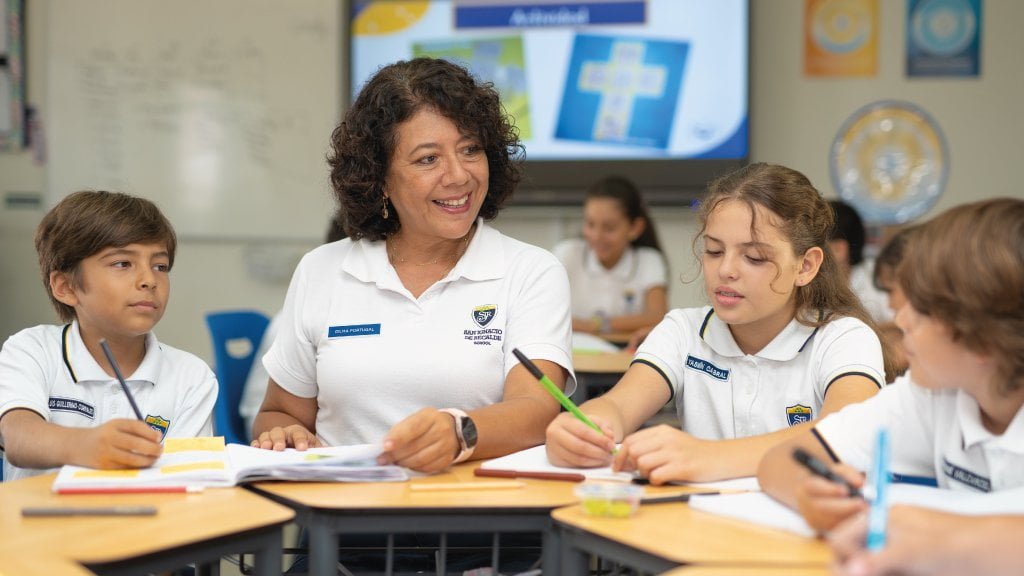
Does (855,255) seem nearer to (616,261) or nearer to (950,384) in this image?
(616,261)

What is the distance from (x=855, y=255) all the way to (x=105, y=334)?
124 inches

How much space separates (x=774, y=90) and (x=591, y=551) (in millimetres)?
4340

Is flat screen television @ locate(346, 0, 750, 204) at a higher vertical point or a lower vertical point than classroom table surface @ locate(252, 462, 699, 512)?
higher

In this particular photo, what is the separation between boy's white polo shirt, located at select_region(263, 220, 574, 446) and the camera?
2.03 metres

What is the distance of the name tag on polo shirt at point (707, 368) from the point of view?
2047 millimetres

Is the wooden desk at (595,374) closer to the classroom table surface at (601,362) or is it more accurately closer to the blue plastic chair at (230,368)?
→ the classroom table surface at (601,362)

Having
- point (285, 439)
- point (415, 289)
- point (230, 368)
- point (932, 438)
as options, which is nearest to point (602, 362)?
point (230, 368)

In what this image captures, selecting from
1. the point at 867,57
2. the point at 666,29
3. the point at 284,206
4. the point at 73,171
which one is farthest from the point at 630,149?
the point at 73,171

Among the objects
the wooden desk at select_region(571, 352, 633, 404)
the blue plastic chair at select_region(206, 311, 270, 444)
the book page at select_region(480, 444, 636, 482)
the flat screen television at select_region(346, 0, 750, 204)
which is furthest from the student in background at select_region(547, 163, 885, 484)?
the flat screen television at select_region(346, 0, 750, 204)

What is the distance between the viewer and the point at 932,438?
1508 millimetres

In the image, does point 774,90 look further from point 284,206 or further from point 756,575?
point 756,575

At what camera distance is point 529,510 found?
57.8 inches

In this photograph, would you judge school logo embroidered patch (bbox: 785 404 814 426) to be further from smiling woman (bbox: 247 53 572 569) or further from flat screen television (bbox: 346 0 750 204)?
flat screen television (bbox: 346 0 750 204)

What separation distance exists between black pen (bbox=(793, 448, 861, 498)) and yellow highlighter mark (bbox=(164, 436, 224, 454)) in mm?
936
